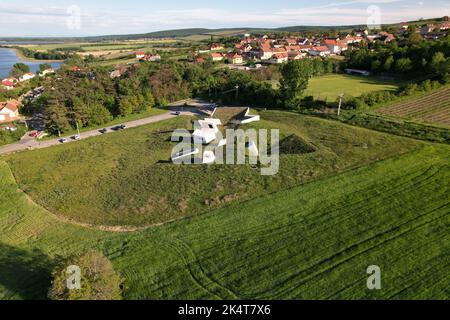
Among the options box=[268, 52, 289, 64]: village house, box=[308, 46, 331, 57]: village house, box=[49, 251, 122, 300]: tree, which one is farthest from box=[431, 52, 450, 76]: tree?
box=[49, 251, 122, 300]: tree

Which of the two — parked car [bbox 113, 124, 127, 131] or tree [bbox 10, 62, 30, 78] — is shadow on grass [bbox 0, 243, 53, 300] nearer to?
parked car [bbox 113, 124, 127, 131]

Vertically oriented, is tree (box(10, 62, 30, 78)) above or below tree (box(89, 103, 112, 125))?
above

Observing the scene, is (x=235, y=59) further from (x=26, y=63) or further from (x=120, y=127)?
(x=26, y=63)

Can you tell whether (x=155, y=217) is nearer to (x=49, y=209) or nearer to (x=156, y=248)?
(x=156, y=248)

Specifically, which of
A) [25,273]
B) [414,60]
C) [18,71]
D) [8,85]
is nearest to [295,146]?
[25,273]

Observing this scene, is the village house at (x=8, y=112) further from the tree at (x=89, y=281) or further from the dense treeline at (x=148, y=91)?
the tree at (x=89, y=281)

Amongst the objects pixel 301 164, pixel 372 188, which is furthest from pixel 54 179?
pixel 372 188
